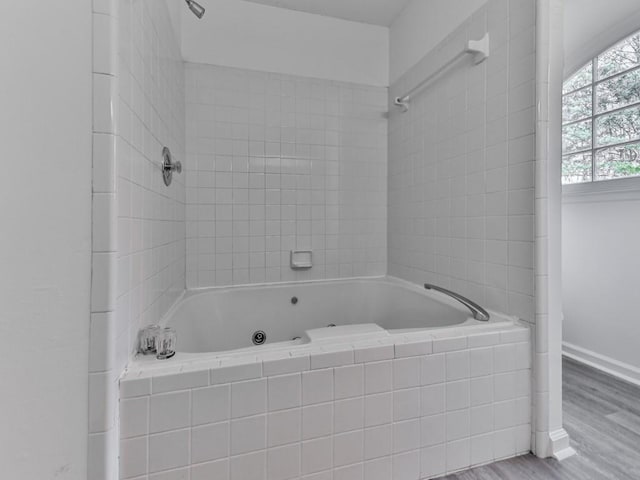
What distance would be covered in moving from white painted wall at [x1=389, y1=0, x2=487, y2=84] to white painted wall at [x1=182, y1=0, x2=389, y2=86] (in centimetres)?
11

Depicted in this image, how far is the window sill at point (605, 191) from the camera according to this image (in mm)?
1914

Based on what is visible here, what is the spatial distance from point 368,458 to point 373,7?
256 cm

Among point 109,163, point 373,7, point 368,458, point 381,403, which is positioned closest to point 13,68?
point 109,163

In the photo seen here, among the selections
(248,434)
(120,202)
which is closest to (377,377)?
(248,434)

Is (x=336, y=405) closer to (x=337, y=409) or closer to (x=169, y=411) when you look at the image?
(x=337, y=409)

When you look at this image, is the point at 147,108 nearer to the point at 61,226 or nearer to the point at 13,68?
the point at 13,68

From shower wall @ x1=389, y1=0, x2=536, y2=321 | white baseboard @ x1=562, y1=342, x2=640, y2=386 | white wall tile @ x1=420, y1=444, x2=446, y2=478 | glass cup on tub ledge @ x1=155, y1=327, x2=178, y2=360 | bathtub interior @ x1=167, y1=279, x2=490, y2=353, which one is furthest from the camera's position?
white baseboard @ x1=562, y1=342, x2=640, y2=386

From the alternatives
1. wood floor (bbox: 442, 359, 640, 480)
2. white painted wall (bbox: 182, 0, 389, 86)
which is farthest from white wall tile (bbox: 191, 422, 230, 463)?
white painted wall (bbox: 182, 0, 389, 86)

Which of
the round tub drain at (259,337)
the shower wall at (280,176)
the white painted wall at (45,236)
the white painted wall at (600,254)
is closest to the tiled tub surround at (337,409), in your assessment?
the white painted wall at (45,236)

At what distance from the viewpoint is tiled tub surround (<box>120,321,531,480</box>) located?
896mm

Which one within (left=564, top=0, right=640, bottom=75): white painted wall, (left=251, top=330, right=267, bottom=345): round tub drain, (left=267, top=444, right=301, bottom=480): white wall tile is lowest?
(left=267, top=444, right=301, bottom=480): white wall tile

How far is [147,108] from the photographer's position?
1170 mm

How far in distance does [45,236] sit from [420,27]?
7.37ft

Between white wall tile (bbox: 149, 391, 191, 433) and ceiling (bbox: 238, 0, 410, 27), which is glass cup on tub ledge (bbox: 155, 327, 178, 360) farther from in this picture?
ceiling (bbox: 238, 0, 410, 27)
